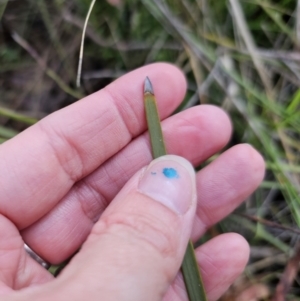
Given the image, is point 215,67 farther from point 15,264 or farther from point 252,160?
point 15,264

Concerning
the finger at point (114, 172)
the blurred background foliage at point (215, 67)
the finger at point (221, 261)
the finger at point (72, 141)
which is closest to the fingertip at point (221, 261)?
the finger at point (221, 261)

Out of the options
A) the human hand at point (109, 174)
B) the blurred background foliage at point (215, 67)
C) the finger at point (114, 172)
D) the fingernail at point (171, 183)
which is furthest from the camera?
the blurred background foliage at point (215, 67)

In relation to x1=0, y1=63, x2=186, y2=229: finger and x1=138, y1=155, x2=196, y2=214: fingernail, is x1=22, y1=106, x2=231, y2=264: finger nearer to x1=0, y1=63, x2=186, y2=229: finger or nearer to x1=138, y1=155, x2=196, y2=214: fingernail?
x1=0, y1=63, x2=186, y2=229: finger

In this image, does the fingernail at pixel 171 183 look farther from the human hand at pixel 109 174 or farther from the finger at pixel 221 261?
the finger at pixel 221 261

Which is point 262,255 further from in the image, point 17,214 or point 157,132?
point 17,214

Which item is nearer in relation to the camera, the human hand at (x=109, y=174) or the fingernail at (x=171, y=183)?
the fingernail at (x=171, y=183)

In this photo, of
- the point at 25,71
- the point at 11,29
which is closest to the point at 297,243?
the point at 25,71
